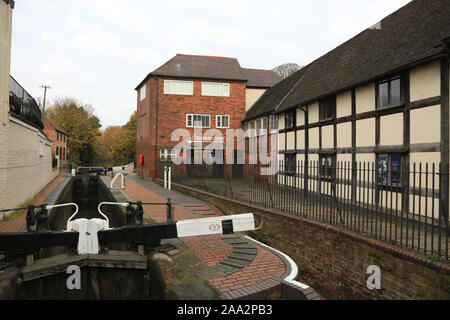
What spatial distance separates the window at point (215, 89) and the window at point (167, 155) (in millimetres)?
5605

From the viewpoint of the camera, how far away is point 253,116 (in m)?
20.5

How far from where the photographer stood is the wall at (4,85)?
318 inches

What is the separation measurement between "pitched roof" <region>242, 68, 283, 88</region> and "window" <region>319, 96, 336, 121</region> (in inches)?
540

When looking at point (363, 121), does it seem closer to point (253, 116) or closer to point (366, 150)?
point (366, 150)

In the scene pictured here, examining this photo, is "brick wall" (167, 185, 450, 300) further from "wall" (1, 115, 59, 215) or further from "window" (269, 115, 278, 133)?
"window" (269, 115, 278, 133)

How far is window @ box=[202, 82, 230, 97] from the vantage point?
23.7 metres

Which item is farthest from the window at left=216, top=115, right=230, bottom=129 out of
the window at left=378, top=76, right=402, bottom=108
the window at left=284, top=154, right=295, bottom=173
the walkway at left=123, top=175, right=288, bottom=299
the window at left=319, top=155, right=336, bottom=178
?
the walkway at left=123, top=175, right=288, bottom=299

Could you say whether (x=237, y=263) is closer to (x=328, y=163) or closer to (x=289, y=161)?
(x=328, y=163)

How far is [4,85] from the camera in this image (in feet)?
27.1

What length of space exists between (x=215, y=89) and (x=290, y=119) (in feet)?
35.3

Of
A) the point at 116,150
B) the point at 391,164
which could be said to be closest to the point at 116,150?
the point at 116,150

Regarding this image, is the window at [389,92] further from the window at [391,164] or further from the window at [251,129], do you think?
the window at [251,129]

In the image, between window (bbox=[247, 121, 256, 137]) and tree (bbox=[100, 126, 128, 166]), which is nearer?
window (bbox=[247, 121, 256, 137])
